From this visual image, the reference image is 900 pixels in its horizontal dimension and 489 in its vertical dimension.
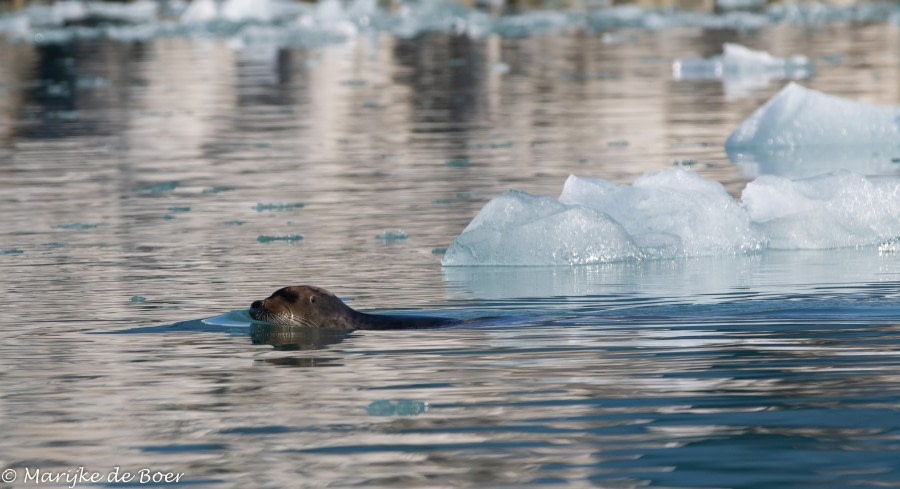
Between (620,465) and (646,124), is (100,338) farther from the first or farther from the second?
(646,124)

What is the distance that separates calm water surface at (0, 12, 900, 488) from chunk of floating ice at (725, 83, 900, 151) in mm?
609

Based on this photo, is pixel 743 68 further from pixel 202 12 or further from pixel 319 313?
pixel 202 12

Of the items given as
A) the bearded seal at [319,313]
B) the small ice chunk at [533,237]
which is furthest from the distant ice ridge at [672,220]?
the bearded seal at [319,313]

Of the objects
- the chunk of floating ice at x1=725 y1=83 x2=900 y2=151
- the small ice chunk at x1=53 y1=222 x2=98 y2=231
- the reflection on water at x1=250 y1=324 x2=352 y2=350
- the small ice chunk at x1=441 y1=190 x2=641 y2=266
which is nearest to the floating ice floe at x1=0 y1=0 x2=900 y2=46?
the chunk of floating ice at x1=725 y1=83 x2=900 y2=151

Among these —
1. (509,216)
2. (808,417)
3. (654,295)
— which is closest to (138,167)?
(509,216)

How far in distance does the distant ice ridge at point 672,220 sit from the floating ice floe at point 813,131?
5024mm

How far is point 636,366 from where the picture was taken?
23.6ft

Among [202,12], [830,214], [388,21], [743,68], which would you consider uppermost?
[202,12]

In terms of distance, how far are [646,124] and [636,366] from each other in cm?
1305

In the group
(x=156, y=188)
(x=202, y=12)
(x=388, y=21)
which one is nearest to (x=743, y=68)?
(x=156, y=188)

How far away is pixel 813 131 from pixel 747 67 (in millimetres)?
11851

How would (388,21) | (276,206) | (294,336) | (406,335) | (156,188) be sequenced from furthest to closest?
(388,21)
(156,188)
(276,206)
(294,336)
(406,335)

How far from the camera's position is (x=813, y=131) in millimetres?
17047

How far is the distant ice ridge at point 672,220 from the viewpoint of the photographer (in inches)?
413
